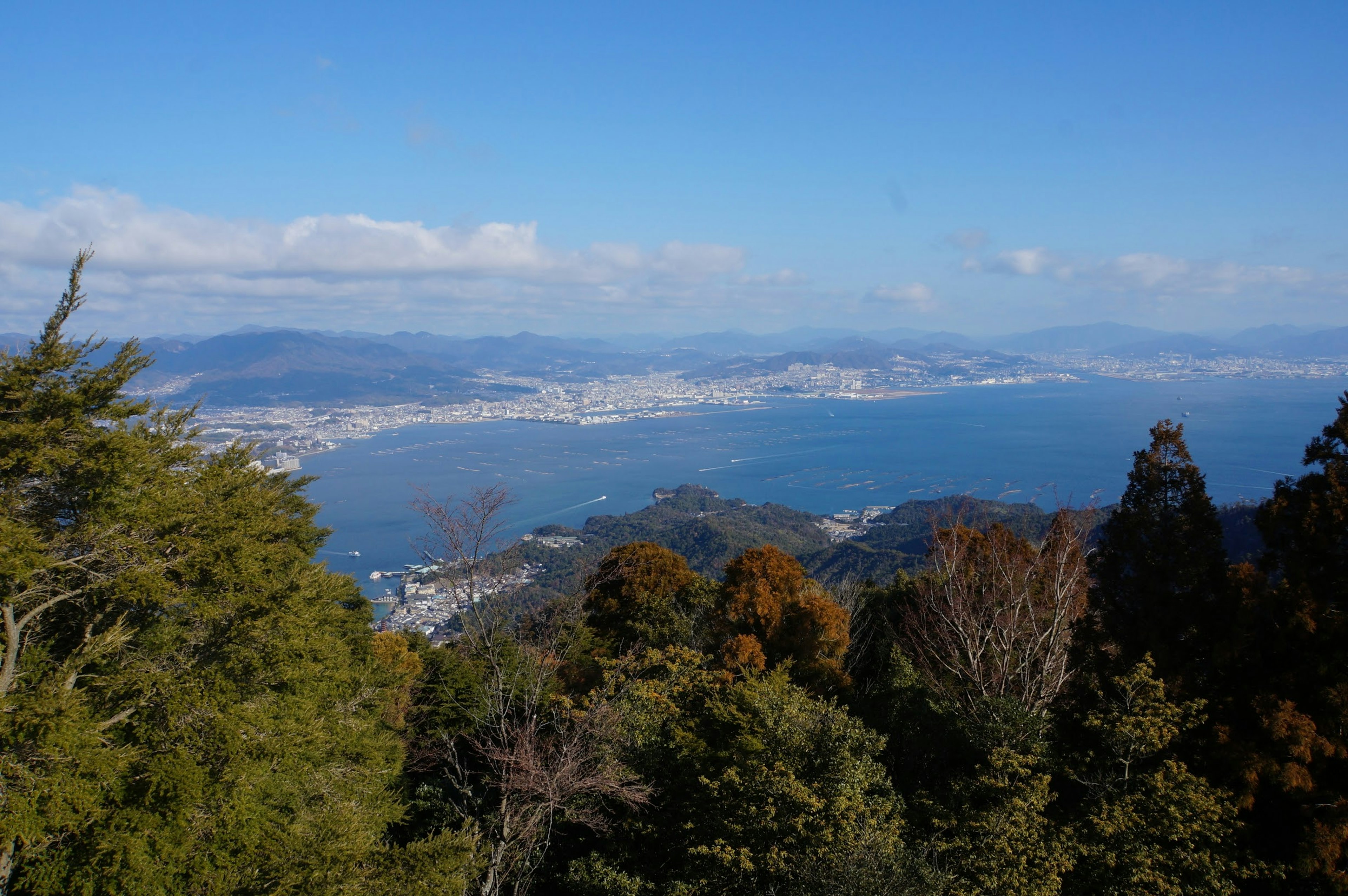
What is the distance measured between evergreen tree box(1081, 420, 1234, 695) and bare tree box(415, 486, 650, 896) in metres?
4.83

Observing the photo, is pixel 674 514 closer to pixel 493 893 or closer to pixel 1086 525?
pixel 1086 525

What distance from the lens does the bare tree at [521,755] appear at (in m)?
5.91

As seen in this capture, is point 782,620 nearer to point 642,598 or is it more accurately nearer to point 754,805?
point 642,598

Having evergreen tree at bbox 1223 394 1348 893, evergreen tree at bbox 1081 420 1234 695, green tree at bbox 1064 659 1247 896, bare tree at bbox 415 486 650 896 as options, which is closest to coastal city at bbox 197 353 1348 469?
bare tree at bbox 415 486 650 896

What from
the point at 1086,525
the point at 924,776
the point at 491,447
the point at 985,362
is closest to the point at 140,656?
the point at 924,776

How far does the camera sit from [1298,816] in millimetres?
5188

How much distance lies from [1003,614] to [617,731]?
16.3 feet

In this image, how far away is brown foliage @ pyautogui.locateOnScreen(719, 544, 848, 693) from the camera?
10023mm

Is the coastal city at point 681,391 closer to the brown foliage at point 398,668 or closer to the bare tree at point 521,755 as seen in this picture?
the brown foliage at point 398,668

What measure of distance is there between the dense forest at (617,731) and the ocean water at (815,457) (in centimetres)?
2152

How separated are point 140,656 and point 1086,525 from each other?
9965mm

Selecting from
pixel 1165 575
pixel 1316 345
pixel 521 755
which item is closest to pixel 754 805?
pixel 521 755

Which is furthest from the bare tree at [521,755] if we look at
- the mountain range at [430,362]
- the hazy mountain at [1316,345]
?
the hazy mountain at [1316,345]

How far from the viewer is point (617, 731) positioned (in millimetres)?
6809
